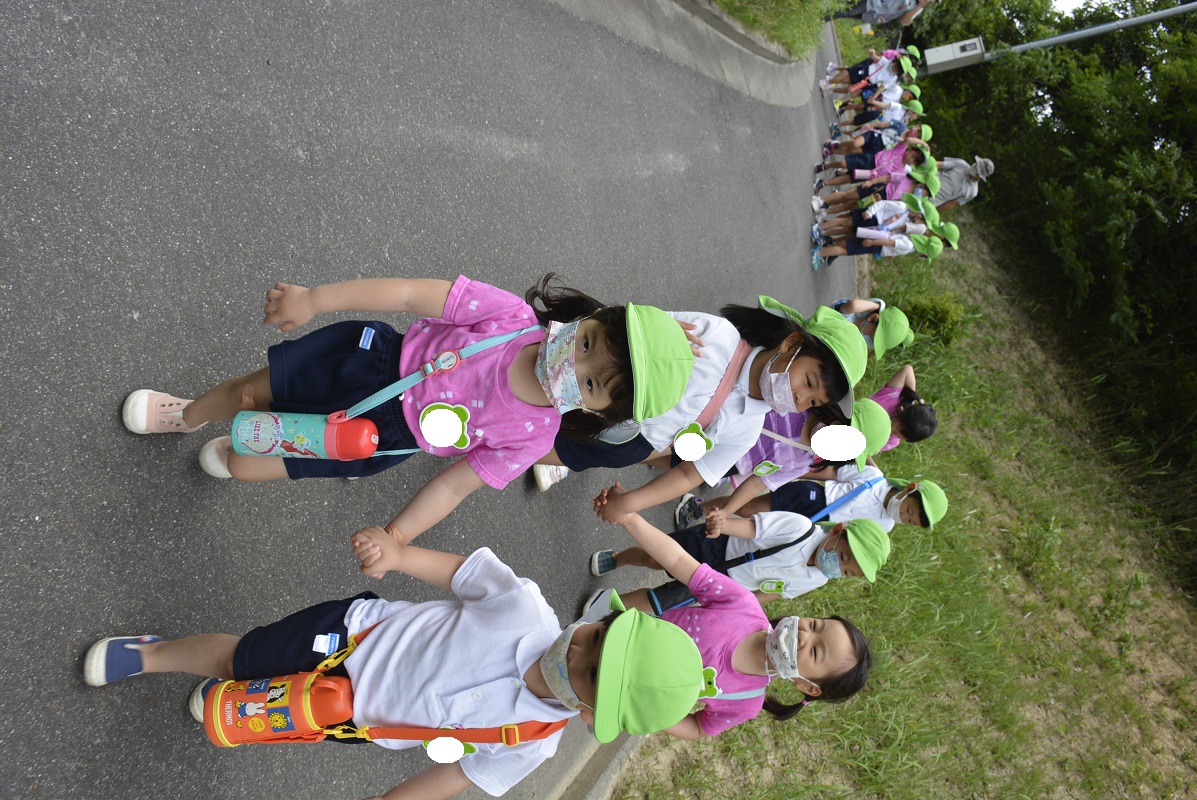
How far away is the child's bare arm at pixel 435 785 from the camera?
96.3 inches

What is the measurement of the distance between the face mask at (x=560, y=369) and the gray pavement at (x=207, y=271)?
4.69ft

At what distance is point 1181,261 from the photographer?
10922 mm

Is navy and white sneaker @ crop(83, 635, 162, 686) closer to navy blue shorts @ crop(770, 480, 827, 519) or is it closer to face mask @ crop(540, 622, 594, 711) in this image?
face mask @ crop(540, 622, 594, 711)

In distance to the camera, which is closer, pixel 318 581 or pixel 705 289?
pixel 318 581

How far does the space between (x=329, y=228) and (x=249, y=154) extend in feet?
1.46

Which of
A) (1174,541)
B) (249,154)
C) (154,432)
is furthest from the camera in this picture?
(1174,541)

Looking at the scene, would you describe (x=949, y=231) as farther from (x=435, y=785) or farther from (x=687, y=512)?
(x=435, y=785)

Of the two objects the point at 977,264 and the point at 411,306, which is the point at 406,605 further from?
the point at 977,264

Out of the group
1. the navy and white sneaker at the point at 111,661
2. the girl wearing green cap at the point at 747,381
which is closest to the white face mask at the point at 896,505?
the girl wearing green cap at the point at 747,381

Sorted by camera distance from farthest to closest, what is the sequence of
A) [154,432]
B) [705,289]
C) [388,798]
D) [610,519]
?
[705,289]
[610,519]
[154,432]
[388,798]

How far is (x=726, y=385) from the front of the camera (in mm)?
3283

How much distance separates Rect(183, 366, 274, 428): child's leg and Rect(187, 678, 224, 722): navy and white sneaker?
906mm

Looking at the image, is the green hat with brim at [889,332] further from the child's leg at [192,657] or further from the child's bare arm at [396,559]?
the child's leg at [192,657]

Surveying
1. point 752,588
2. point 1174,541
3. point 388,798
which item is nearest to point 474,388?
point 388,798
